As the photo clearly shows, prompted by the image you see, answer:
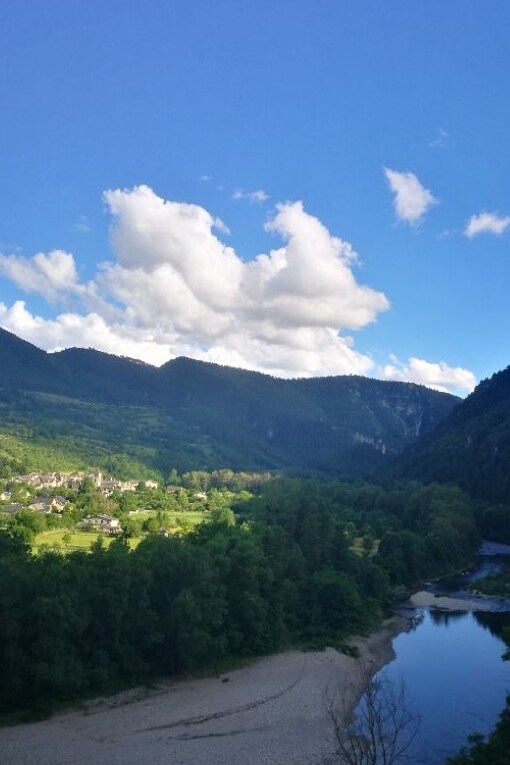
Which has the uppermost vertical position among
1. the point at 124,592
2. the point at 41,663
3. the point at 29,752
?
the point at 124,592

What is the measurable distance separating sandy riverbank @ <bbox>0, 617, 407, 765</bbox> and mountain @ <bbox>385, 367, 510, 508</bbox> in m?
98.3

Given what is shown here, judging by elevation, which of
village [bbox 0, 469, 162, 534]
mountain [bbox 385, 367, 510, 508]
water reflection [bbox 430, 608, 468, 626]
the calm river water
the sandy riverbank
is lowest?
the sandy riverbank

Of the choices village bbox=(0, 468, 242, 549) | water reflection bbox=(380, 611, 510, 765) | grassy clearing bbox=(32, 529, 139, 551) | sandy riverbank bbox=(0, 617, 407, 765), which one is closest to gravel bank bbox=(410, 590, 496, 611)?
water reflection bbox=(380, 611, 510, 765)

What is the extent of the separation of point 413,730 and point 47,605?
79.0ft

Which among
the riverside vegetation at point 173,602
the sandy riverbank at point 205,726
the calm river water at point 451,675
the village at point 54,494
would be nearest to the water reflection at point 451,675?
the calm river water at point 451,675

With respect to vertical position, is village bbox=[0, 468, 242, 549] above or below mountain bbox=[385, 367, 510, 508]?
below

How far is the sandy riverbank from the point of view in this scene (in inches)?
1284

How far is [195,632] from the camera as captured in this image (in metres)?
43.6

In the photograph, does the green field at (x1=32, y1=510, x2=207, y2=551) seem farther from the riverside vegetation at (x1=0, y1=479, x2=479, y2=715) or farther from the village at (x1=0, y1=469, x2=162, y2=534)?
the riverside vegetation at (x1=0, y1=479, x2=479, y2=715)

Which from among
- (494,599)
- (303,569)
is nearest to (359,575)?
(303,569)

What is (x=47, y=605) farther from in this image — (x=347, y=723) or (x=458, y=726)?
(x=458, y=726)

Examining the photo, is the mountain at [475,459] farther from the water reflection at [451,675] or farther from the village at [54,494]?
the village at [54,494]

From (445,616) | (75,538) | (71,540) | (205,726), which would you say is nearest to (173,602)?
(205,726)

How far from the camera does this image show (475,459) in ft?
515
